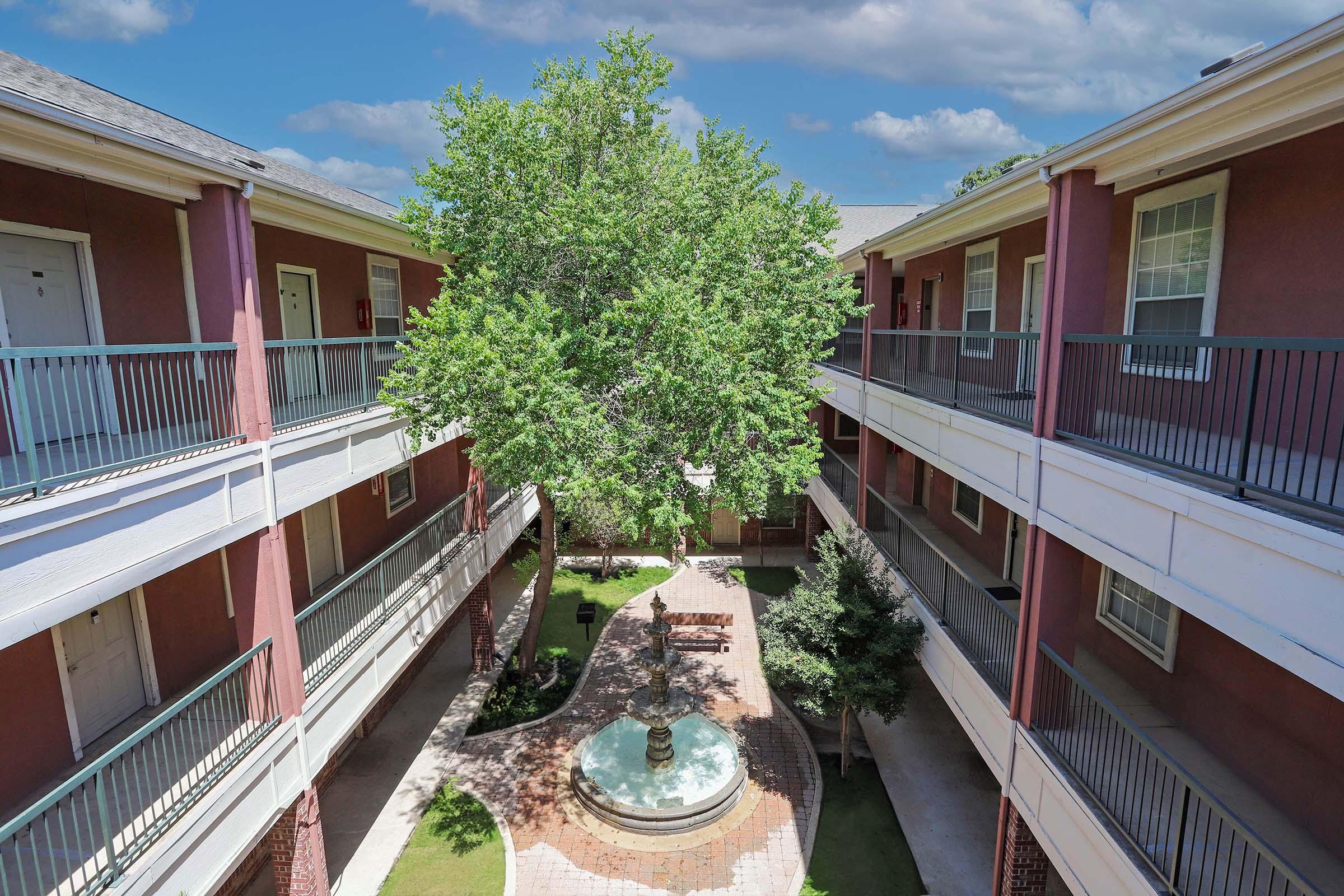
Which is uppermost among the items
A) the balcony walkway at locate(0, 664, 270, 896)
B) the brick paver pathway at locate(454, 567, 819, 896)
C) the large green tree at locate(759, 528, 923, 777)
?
the balcony walkway at locate(0, 664, 270, 896)

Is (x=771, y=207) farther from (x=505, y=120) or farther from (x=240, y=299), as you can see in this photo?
(x=240, y=299)

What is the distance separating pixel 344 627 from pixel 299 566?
235cm

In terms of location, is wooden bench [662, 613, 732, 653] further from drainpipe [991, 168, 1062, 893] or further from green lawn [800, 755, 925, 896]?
drainpipe [991, 168, 1062, 893]

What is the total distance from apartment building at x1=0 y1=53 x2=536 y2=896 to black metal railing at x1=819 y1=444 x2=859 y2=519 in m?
10.0

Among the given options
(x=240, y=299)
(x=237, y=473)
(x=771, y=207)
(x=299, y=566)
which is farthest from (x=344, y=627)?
(x=771, y=207)

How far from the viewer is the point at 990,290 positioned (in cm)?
1352

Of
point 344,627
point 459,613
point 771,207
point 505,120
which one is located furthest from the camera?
point 459,613

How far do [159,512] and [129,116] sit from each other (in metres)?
5.44

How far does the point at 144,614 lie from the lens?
354 inches

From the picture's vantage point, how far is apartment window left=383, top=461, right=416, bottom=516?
50.5ft

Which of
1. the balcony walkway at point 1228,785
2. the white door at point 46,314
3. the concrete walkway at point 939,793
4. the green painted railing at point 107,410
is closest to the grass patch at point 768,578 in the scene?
the concrete walkway at point 939,793

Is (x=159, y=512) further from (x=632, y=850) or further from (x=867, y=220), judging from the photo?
(x=867, y=220)

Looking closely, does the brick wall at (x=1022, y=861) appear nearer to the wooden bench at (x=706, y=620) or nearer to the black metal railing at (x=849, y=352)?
the black metal railing at (x=849, y=352)

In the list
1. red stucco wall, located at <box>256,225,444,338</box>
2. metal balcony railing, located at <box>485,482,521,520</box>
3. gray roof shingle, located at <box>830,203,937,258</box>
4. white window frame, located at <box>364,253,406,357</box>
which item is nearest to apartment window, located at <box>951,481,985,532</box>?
metal balcony railing, located at <box>485,482,521,520</box>
